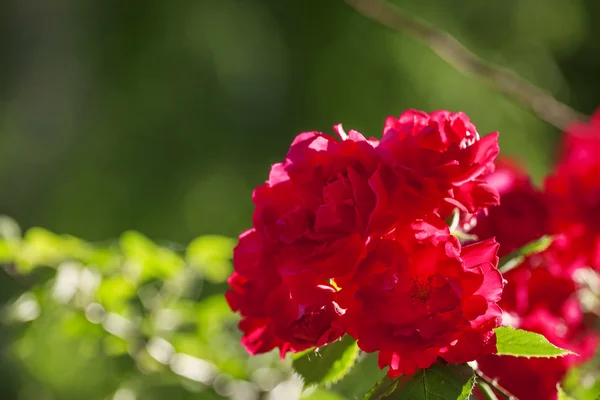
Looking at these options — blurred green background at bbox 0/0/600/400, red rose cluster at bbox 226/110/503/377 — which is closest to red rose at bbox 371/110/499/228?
red rose cluster at bbox 226/110/503/377

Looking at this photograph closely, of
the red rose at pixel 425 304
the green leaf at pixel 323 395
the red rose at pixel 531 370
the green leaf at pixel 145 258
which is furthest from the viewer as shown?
the green leaf at pixel 145 258

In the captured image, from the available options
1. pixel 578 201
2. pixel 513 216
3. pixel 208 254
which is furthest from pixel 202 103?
pixel 513 216

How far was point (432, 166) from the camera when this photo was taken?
39 centimetres

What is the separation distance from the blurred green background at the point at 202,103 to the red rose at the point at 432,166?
7.05ft

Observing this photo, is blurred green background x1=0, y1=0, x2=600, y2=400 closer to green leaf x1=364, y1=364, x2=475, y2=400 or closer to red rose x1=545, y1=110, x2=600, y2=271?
red rose x1=545, y1=110, x2=600, y2=271

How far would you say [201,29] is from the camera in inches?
118

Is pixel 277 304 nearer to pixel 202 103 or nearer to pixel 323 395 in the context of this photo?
pixel 323 395

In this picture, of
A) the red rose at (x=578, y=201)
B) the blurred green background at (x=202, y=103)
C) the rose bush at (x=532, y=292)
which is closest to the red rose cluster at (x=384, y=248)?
the rose bush at (x=532, y=292)

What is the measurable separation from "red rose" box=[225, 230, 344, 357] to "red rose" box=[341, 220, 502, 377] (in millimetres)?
21

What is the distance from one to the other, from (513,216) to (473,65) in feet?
0.79

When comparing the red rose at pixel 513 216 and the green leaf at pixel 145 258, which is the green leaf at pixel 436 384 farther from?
the green leaf at pixel 145 258

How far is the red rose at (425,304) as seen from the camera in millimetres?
369

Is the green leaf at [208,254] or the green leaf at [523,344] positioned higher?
the green leaf at [523,344]

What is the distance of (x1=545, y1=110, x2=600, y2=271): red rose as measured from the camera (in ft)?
2.06
